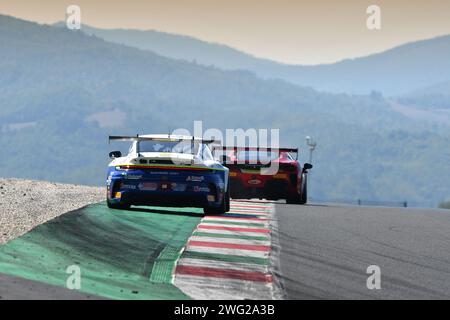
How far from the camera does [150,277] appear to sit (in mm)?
9578

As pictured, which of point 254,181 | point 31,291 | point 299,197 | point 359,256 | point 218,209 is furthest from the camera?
point 299,197

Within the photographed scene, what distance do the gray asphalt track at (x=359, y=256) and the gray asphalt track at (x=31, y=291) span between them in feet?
6.52

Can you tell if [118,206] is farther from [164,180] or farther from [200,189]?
[200,189]

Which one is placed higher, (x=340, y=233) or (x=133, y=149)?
(x=133, y=149)

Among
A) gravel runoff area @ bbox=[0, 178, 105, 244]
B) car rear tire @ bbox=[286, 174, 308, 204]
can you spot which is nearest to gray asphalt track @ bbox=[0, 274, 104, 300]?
gravel runoff area @ bbox=[0, 178, 105, 244]

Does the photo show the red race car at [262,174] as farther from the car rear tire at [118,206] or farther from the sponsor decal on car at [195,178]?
the sponsor decal on car at [195,178]

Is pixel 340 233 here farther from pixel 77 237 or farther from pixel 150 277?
pixel 150 277

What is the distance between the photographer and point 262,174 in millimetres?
22234

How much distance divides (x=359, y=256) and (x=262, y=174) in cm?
1038

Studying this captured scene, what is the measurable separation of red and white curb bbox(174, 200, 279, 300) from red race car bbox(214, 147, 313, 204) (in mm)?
5809

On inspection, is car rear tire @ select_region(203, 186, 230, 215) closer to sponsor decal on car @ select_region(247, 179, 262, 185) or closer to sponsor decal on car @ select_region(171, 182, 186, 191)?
sponsor decal on car @ select_region(171, 182, 186, 191)

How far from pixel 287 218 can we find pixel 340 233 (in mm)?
2585

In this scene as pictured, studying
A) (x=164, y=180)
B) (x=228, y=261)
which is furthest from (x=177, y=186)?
(x=228, y=261)
